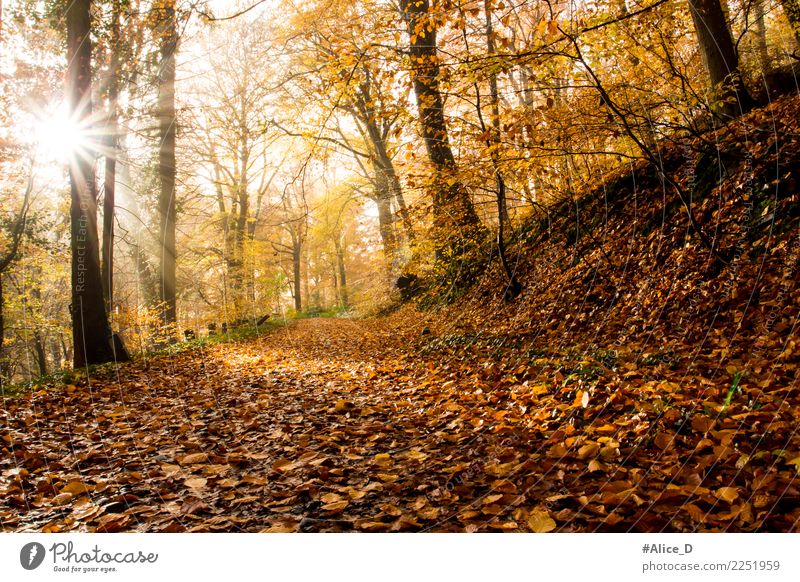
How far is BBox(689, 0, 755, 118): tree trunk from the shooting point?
5531mm

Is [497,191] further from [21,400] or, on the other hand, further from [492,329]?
[21,400]

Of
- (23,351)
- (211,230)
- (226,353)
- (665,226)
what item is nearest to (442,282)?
(226,353)

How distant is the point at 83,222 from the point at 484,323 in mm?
6674

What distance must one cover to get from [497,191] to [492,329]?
2151 millimetres

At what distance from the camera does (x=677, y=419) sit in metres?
2.73

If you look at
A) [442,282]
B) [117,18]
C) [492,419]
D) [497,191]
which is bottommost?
[492,419]

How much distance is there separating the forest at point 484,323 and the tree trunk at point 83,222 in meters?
0.04

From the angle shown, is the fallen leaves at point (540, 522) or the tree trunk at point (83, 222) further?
the tree trunk at point (83, 222)

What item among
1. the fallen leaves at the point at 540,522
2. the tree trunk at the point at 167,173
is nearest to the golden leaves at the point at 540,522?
the fallen leaves at the point at 540,522
